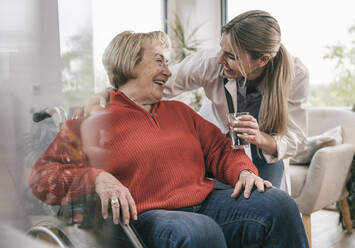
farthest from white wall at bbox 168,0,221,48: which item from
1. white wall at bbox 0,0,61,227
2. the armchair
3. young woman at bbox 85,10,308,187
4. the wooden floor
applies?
white wall at bbox 0,0,61,227

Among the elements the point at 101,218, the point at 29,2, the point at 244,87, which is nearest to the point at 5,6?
the point at 29,2

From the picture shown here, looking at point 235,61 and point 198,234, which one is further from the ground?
point 235,61

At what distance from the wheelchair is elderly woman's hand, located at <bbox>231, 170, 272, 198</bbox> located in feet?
1.71

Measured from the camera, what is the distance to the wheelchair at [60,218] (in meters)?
0.65

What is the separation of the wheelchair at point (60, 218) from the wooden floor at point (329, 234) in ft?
6.77

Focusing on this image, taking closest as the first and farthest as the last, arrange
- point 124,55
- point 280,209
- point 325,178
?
A: point 280,209 → point 124,55 → point 325,178

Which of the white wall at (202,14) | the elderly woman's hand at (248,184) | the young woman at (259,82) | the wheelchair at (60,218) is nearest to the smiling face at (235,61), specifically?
the young woman at (259,82)

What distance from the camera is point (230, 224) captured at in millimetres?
1232

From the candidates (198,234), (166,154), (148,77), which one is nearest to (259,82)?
(148,77)

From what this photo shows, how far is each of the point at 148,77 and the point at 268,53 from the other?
0.49 meters

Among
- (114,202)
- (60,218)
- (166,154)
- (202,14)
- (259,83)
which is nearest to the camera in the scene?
(60,218)

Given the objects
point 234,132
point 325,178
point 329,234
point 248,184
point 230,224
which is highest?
point 234,132

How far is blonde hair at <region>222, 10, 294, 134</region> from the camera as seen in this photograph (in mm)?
1508

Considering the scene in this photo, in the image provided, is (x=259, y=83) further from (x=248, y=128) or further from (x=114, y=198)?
(x=114, y=198)
